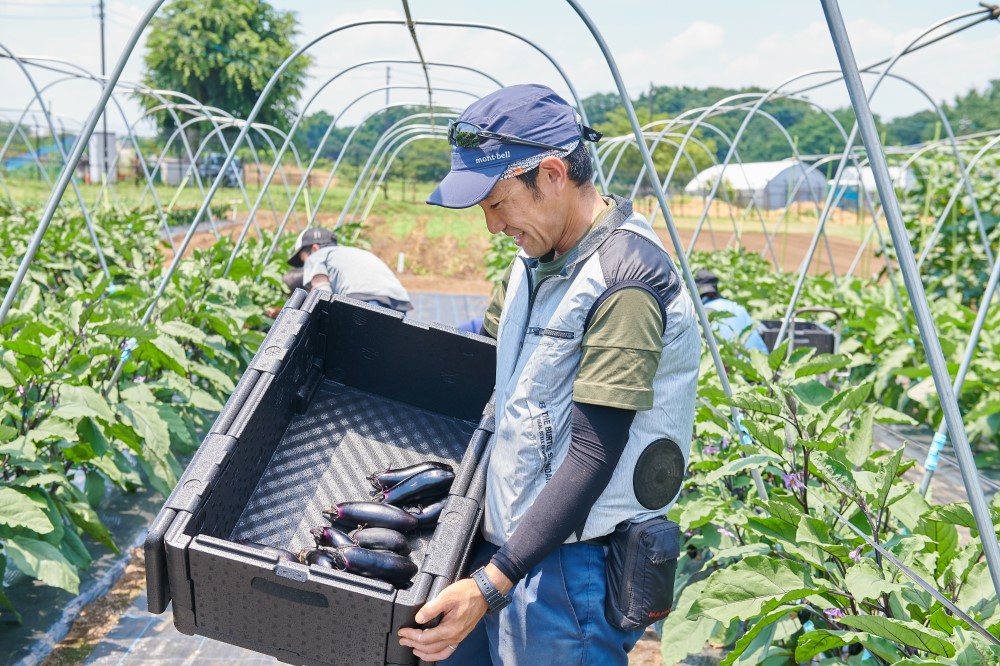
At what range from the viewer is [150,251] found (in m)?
9.35

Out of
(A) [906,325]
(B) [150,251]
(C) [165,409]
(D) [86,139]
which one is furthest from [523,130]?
(B) [150,251]

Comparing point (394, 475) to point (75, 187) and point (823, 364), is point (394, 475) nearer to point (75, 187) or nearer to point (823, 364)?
point (823, 364)

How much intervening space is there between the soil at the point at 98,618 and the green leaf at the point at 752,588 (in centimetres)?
204

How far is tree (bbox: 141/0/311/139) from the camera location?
110ft

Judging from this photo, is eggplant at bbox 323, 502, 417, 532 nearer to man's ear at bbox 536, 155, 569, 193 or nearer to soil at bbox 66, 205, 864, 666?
man's ear at bbox 536, 155, 569, 193

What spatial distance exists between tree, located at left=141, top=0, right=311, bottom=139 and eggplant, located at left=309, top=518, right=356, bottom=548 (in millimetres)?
33139

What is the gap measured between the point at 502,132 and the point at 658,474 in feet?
2.18

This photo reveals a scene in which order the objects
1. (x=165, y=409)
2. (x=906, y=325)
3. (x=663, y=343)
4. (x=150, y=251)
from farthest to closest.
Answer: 1. (x=150, y=251)
2. (x=906, y=325)
3. (x=165, y=409)
4. (x=663, y=343)

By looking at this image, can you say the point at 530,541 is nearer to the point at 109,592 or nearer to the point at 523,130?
the point at 523,130

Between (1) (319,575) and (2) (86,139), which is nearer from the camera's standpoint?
(1) (319,575)

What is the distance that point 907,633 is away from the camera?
69.2 inches

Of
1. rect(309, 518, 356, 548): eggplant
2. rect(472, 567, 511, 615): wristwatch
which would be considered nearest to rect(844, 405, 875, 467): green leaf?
rect(472, 567, 511, 615): wristwatch

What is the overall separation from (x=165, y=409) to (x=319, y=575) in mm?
2265

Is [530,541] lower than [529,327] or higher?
lower
